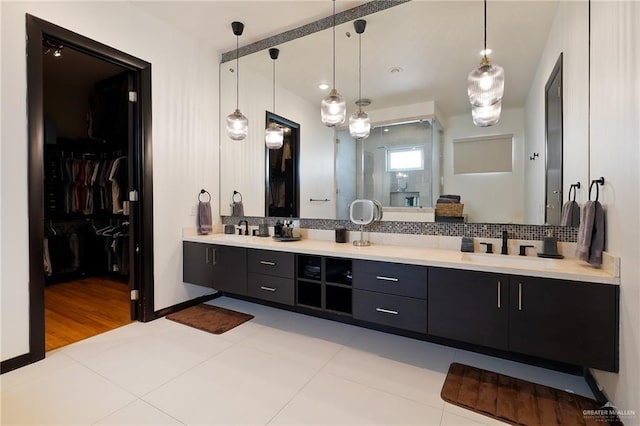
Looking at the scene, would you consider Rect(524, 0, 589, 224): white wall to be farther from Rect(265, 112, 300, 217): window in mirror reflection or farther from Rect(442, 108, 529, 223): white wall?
Rect(265, 112, 300, 217): window in mirror reflection

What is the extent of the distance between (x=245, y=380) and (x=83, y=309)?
246cm

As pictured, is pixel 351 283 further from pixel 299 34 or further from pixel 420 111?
pixel 299 34

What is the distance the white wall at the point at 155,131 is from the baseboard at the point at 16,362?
0.10 feet

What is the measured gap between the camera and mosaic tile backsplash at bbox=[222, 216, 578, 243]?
84.8 inches

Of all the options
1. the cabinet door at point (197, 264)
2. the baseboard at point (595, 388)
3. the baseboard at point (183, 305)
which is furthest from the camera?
the cabinet door at point (197, 264)

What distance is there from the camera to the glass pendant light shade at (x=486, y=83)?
1890mm

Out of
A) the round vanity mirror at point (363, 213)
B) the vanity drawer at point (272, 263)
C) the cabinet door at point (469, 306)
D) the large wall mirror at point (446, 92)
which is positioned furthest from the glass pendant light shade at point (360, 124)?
the cabinet door at point (469, 306)

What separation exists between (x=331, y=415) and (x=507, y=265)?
1.37m

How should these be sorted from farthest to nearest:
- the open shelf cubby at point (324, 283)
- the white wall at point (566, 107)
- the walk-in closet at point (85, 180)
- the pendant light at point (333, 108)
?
the walk-in closet at point (85, 180) < the pendant light at point (333, 108) < the open shelf cubby at point (324, 283) < the white wall at point (566, 107)

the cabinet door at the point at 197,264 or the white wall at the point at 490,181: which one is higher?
the white wall at the point at 490,181

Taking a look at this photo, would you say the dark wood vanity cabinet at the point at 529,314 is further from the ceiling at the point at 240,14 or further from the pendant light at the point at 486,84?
the ceiling at the point at 240,14

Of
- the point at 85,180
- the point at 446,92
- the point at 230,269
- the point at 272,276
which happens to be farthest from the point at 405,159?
the point at 85,180

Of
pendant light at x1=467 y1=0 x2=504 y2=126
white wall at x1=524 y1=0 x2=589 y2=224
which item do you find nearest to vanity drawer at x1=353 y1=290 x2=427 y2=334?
white wall at x1=524 y1=0 x2=589 y2=224

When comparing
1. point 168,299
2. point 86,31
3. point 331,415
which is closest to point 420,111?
point 331,415
